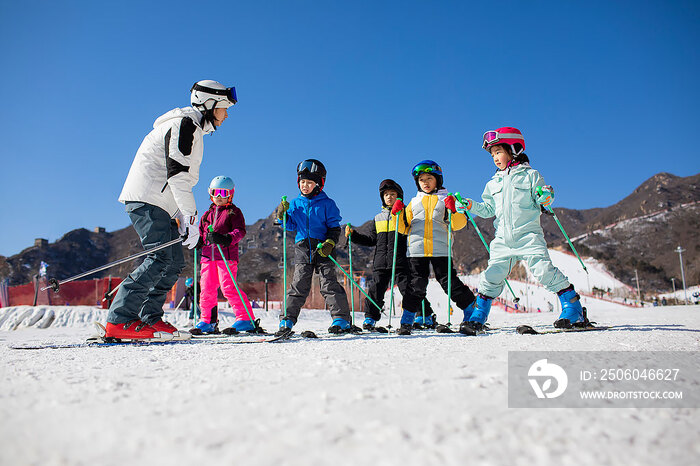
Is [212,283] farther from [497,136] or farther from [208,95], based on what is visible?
[497,136]

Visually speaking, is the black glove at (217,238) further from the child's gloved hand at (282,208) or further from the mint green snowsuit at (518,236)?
the mint green snowsuit at (518,236)

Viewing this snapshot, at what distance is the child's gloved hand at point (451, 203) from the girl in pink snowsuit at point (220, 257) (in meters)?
2.36

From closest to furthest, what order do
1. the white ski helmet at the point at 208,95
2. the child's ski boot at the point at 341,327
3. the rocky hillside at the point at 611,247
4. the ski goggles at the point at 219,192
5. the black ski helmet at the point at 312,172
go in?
the white ski helmet at the point at 208,95, the child's ski boot at the point at 341,327, the black ski helmet at the point at 312,172, the ski goggles at the point at 219,192, the rocky hillside at the point at 611,247

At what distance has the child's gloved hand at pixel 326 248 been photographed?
396 cm

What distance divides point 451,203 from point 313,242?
1.42 meters

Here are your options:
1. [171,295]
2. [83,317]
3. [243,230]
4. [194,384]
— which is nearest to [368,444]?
[194,384]

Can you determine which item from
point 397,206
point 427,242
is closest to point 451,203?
point 427,242

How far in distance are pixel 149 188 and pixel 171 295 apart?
34.9ft

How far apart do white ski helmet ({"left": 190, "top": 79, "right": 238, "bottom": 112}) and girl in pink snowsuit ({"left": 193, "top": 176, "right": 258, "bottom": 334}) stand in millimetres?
1437

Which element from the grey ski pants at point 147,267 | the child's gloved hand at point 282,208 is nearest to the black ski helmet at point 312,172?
the child's gloved hand at point 282,208

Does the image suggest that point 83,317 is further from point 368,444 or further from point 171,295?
point 368,444

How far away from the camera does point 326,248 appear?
3.97 m

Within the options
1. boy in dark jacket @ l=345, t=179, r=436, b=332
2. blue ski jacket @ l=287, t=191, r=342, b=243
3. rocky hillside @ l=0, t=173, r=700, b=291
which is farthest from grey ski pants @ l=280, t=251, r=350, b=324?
rocky hillside @ l=0, t=173, r=700, b=291

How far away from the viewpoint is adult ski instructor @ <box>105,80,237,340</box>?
309 cm
